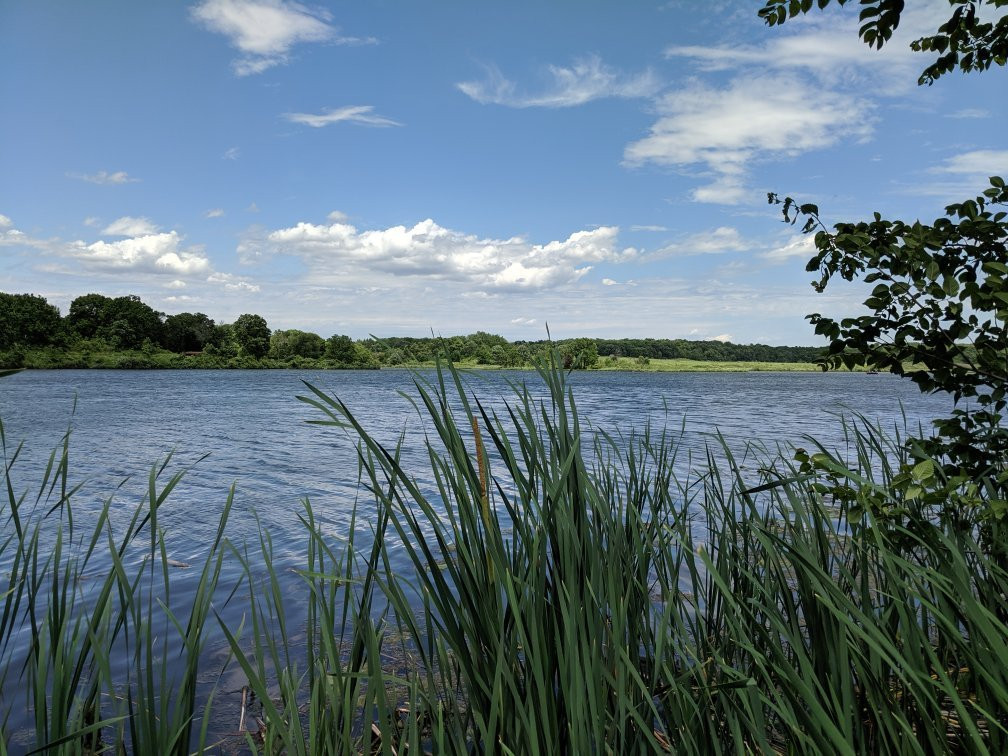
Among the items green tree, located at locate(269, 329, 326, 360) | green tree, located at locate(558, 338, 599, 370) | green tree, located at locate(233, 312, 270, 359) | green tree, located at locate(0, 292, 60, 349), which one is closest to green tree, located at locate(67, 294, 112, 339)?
green tree, located at locate(0, 292, 60, 349)

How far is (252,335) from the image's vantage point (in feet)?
317

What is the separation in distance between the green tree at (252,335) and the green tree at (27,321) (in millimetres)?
22638

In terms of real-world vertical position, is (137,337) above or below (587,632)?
above

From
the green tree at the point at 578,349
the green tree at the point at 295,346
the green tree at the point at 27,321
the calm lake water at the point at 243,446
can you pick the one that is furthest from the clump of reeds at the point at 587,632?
the green tree at the point at 295,346

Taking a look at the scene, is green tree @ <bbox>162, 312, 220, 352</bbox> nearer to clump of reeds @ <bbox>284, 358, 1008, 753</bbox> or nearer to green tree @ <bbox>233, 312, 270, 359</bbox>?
green tree @ <bbox>233, 312, 270, 359</bbox>

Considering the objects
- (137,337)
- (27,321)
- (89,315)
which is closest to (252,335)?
(137,337)

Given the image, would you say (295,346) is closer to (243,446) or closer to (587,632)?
(243,446)

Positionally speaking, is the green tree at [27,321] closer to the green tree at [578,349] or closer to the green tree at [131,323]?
the green tree at [131,323]

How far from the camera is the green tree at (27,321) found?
6969 cm

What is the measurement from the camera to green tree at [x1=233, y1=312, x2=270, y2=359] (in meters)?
94.7

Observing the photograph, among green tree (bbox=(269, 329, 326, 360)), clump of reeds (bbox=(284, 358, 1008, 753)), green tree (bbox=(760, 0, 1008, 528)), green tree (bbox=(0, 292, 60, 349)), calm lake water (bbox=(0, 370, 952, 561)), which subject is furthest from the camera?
green tree (bbox=(269, 329, 326, 360))

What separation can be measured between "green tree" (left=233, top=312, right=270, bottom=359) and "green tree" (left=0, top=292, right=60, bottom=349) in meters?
22.6

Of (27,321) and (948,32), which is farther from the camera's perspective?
(27,321)

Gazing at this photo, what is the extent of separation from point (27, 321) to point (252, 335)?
28.0m
